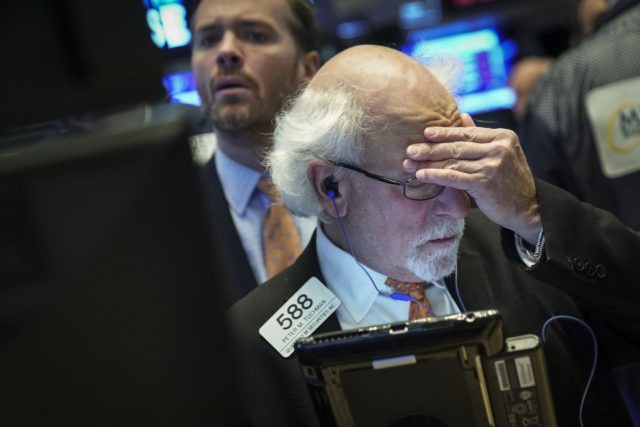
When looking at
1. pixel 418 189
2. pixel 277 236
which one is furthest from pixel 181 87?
pixel 418 189

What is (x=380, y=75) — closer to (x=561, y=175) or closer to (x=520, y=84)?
(x=561, y=175)

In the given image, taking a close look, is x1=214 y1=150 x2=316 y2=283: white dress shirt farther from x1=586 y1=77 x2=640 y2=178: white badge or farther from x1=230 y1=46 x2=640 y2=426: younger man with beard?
x1=586 y1=77 x2=640 y2=178: white badge

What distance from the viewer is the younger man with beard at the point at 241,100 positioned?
2.61 m

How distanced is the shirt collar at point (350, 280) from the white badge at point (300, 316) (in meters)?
0.04

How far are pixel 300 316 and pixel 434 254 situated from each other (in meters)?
0.35

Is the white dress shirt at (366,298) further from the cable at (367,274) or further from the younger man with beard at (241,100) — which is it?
the younger man with beard at (241,100)

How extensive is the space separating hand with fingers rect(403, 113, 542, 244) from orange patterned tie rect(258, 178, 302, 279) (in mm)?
694

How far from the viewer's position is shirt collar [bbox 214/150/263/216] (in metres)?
2.64

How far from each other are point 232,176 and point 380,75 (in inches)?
28.0

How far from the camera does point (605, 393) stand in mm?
2023

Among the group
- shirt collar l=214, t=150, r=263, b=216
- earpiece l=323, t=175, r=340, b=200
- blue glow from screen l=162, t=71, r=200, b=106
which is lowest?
earpiece l=323, t=175, r=340, b=200

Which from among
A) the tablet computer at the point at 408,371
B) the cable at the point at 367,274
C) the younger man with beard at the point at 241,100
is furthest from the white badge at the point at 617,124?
the tablet computer at the point at 408,371

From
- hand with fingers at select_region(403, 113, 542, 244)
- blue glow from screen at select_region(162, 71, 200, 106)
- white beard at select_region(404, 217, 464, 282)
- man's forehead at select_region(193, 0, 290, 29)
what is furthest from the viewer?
blue glow from screen at select_region(162, 71, 200, 106)

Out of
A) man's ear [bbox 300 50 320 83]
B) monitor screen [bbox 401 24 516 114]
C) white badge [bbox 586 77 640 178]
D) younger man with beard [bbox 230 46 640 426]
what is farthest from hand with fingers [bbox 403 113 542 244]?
monitor screen [bbox 401 24 516 114]
